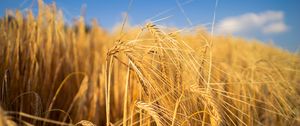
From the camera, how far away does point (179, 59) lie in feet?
3.22

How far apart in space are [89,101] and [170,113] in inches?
42.1

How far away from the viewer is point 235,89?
5.24 ft

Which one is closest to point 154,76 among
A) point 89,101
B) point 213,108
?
point 213,108

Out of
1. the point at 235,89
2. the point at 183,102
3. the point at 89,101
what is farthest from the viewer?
the point at 89,101

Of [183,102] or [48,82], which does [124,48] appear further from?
[48,82]

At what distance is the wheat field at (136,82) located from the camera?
0.97 m

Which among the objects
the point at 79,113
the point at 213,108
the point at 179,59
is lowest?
the point at 79,113

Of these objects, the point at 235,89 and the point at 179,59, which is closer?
the point at 179,59

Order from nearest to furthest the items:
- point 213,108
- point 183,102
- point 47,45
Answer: point 213,108, point 183,102, point 47,45

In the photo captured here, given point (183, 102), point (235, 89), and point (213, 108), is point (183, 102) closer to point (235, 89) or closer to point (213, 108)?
point (213, 108)

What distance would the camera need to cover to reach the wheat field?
97cm

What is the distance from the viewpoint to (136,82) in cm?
179

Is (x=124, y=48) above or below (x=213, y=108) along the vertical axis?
above

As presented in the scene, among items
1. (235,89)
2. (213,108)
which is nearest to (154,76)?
(213,108)
